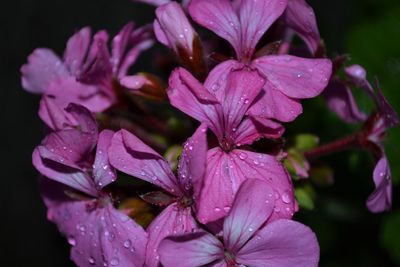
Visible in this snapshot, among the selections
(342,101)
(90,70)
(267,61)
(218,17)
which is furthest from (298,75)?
(90,70)

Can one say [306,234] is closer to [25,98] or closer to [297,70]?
[297,70]

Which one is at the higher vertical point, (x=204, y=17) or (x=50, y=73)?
(x=204, y=17)

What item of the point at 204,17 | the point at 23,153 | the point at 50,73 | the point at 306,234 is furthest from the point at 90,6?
the point at 306,234

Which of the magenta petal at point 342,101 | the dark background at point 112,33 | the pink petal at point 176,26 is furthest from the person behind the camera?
the dark background at point 112,33

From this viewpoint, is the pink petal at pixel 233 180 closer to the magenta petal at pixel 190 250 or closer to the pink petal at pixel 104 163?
the magenta petal at pixel 190 250

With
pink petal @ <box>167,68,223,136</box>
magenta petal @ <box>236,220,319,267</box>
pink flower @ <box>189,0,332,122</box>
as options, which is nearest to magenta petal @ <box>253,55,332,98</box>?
pink flower @ <box>189,0,332,122</box>

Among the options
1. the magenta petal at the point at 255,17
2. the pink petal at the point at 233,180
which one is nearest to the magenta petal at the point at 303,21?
the magenta petal at the point at 255,17

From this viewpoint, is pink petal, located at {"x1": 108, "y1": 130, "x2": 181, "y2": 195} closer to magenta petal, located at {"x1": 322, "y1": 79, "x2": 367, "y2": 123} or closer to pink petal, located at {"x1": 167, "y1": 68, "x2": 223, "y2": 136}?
pink petal, located at {"x1": 167, "y1": 68, "x2": 223, "y2": 136}
